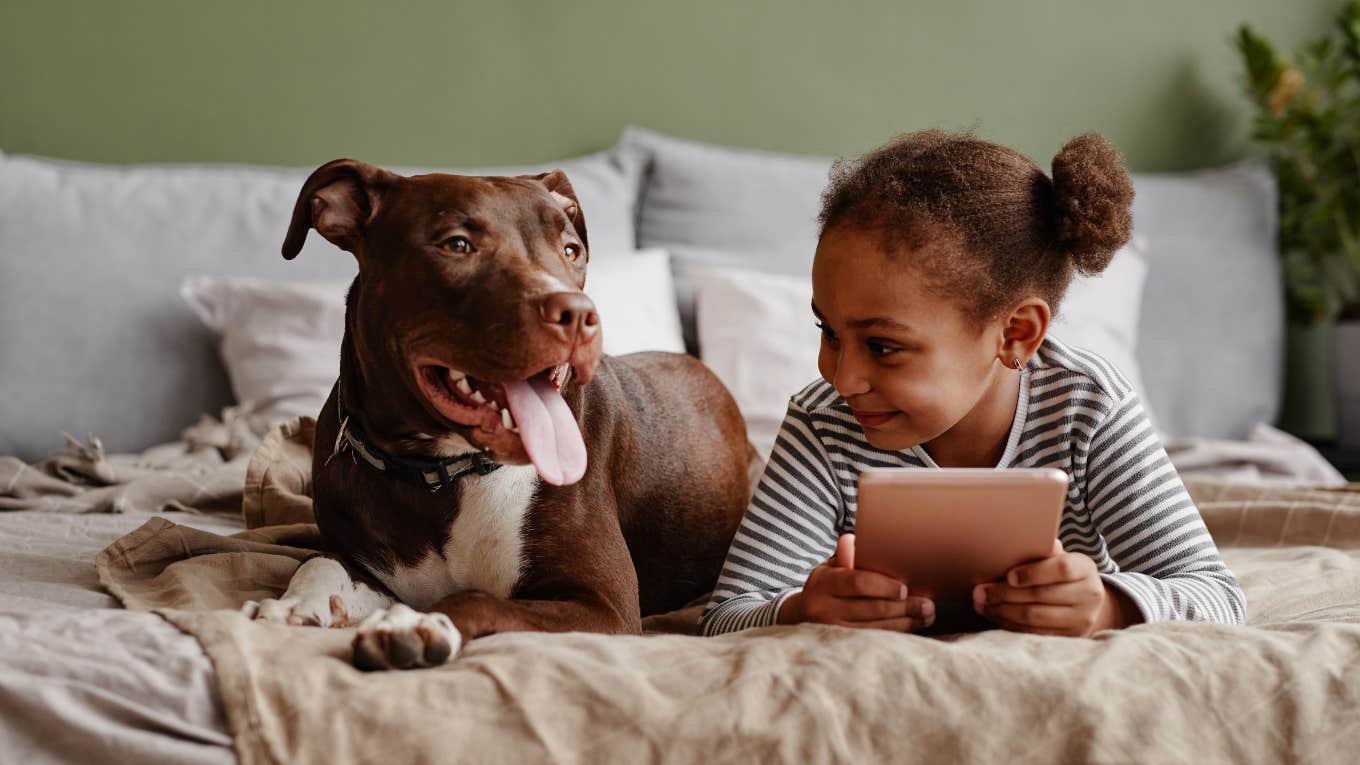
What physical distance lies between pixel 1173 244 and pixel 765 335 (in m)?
Result: 1.64

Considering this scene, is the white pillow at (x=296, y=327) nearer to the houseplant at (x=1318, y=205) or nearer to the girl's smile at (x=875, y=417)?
the girl's smile at (x=875, y=417)

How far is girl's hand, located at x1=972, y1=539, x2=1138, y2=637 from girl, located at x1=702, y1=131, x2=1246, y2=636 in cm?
7

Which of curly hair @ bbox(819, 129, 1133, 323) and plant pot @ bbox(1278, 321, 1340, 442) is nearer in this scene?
curly hair @ bbox(819, 129, 1133, 323)

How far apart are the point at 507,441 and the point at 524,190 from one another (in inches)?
15.2

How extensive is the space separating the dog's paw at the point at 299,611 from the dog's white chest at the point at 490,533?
0.16 meters

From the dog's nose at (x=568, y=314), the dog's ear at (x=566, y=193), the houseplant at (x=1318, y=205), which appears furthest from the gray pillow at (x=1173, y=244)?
the dog's nose at (x=568, y=314)

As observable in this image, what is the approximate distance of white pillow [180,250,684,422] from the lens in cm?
287

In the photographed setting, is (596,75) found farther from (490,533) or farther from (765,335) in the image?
(490,533)

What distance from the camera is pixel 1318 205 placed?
13.8 ft

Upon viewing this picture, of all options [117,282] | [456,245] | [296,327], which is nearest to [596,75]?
[296,327]

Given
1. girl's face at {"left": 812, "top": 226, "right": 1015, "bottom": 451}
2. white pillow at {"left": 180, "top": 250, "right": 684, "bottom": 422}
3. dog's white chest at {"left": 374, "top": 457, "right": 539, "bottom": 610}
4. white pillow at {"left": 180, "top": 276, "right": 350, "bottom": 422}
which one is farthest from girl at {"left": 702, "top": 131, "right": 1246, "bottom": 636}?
white pillow at {"left": 180, "top": 276, "right": 350, "bottom": 422}

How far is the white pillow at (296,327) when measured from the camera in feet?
9.42

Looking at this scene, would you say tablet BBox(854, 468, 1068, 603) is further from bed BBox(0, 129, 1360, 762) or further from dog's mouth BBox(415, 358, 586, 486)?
dog's mouth BBox(415, 358, 586, 486)

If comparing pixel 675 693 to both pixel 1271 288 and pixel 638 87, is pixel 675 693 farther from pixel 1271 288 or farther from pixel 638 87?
pixel 1271 288
